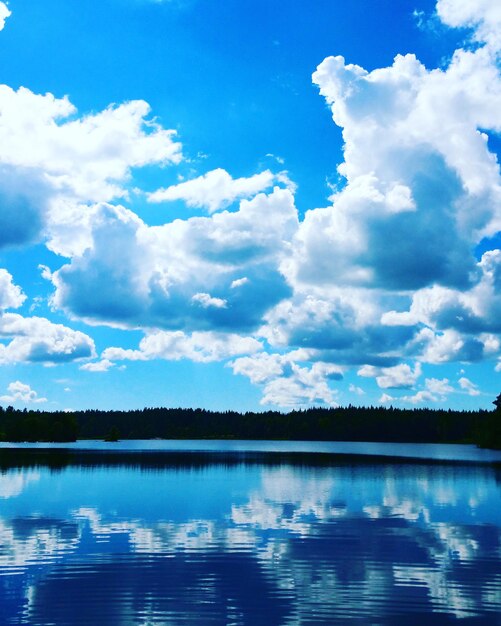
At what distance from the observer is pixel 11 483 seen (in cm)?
7662

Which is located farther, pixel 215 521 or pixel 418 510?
pixel 418 510

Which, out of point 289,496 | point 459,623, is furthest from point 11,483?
point 459,623

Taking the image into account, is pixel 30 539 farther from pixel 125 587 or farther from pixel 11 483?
pixel 11 483

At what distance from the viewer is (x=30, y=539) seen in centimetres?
3984

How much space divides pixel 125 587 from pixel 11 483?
5420 centimetres

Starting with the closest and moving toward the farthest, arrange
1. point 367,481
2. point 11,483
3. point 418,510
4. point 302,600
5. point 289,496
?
point 302,600, point 418,510, point 289,496, point 11,483, point 367,481

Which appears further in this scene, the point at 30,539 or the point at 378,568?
the point at 30,539

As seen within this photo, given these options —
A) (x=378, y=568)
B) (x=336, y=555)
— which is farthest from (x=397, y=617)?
(x=336, y=555)

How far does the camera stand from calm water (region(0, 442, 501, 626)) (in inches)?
997

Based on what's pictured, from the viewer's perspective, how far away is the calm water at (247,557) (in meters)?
25.3

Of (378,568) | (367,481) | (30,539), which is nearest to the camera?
(378,568)

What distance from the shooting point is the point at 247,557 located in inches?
1388

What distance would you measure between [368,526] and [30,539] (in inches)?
952

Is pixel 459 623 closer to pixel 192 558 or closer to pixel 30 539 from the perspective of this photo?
pixel 192 558
